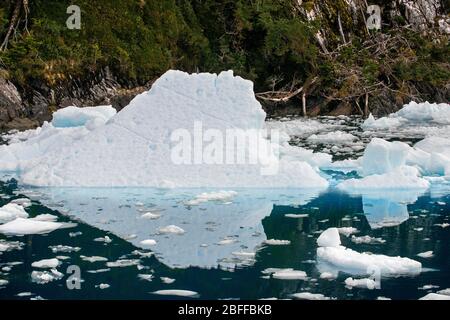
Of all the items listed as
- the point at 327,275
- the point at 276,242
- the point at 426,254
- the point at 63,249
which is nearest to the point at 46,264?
the point at 63,249

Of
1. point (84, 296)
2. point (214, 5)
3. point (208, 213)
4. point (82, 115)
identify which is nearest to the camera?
point (84, 296)

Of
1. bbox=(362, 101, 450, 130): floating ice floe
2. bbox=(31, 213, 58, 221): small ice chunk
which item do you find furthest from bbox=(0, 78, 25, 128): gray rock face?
bbox=(31, 213, 58, 221): small ice chunk

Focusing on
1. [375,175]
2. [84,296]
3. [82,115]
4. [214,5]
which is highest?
[214,5]

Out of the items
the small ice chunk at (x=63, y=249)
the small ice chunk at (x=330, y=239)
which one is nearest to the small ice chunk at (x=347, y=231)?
the small ice chunk at (x=330, y=239)

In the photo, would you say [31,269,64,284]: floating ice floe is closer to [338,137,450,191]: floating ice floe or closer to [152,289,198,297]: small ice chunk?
[152,289,198,297]: small ice chunk

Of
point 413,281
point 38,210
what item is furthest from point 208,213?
point 413,281

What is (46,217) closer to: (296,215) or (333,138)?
(296,215)

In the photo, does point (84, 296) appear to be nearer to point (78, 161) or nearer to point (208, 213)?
point (208, 213)

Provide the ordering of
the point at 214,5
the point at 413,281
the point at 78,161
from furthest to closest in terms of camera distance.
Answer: the point at 214,5 → the point at 78,161 → the point at 413,281
